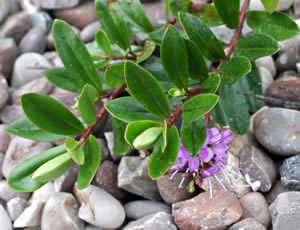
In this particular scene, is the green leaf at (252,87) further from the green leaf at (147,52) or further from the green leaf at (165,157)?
the green leaf at (165,157)

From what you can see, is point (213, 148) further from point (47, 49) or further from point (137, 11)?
point (47, 49)

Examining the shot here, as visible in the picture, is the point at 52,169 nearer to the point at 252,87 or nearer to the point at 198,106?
the point at 198,106

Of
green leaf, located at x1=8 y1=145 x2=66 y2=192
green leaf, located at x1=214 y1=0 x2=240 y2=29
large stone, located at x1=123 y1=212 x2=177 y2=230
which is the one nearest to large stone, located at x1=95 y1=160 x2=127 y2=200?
large stone, located at x1=123 y1=212 x2=177 y2=230

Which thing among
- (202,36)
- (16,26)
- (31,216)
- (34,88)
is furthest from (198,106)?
(16,26)

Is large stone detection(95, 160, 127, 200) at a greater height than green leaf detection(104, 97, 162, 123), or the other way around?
green leaf detection(104, 97, 162, 123)

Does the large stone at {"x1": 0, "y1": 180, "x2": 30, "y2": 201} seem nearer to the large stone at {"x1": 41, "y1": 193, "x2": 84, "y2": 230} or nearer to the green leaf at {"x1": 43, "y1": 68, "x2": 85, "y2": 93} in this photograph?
the large stone at {"x1": 41, "y1": 193, "x2": 84, "y2": 230}

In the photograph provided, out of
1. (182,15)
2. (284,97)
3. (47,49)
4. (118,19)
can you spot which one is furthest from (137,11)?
(47,49)
